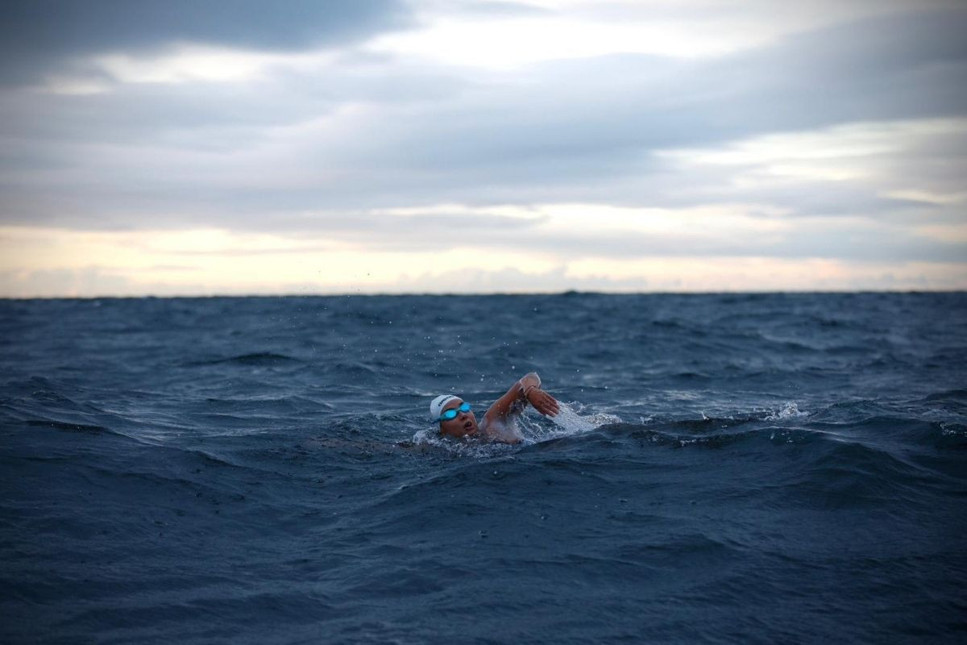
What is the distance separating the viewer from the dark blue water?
18.1 ft

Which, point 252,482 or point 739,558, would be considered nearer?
point 739,558

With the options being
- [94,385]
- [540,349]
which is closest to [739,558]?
[94,385]

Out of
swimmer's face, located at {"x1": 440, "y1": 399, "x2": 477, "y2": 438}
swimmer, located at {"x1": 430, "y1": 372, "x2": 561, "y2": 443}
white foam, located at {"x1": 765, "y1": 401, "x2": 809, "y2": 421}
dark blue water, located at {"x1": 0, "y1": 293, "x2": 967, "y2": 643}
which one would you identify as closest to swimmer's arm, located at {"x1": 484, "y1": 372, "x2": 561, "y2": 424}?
swimmer, located at {"x1": 430, "y1": 372, "x2": 561, "y2": 443}

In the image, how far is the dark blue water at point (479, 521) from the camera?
553cm

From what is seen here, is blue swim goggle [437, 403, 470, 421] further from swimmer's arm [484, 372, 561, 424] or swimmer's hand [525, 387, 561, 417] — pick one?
swimmer's hand [525, 387, 561, 417]

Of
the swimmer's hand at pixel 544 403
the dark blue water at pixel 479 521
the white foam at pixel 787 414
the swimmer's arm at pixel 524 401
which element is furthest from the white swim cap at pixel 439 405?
the white foam at pixel 787 414

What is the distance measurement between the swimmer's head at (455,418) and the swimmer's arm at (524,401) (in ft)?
0.85

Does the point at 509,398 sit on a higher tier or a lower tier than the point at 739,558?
higher

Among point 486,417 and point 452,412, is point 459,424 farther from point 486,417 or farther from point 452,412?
point 486,417

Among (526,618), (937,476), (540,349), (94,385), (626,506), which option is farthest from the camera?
(540,349)

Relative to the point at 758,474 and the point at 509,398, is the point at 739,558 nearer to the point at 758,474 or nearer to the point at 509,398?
the point at 758,474

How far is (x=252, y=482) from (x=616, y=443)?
13.9ft

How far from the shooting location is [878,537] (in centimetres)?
687

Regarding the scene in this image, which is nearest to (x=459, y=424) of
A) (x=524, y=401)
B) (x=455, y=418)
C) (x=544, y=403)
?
(x=455, y=418)
